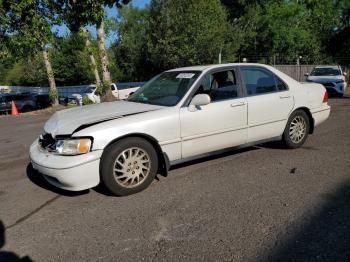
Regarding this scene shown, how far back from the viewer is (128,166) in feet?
15.5

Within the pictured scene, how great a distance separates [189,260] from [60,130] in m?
2.33

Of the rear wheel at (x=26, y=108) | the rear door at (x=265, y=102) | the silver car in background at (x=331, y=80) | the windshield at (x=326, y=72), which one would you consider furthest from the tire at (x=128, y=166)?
the rear wheel at (x=26, y=108)

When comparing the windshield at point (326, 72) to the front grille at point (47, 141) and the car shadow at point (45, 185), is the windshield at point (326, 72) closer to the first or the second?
the car shadow at point (45, 185)

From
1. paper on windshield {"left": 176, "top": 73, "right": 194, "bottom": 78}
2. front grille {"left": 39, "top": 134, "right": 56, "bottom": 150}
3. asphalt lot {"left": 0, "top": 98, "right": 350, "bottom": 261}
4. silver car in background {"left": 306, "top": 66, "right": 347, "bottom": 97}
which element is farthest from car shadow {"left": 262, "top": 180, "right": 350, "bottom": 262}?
silver car in background {"left": 306, "top": 66, "right": 347, "bottom": 97}

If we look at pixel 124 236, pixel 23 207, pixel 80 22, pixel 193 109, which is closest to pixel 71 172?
pixel 23 207

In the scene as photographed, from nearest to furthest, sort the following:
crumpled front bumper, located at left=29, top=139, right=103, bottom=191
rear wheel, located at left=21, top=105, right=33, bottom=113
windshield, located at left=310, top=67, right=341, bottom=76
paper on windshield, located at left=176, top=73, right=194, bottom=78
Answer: crumpled front bumper, located at left=29, top=139, right=103, bottom=191, paper on windshield, located at left=176, top=73, right=194, bottom=78, windshield, located at left=310, top=67, right=341, bottom=76, rear wheel, located at left=21, top=105, right=33, bottom=113

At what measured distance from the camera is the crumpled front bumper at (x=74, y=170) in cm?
440

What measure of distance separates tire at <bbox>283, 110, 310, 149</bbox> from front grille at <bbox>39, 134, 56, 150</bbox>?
11.8 ft

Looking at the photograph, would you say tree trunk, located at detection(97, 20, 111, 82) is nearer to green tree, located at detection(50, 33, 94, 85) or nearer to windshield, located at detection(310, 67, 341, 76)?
windshield, located at detection(310, 67, 341, 76)

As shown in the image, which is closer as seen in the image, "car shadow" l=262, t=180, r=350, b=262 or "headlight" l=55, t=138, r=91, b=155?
"car shadow" l=262, t=180, r=350, b=262

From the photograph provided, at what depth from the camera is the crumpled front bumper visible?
4.40m

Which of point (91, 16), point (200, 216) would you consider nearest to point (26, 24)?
point (91, 16)

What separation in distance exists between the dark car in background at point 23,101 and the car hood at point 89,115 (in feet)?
68.5

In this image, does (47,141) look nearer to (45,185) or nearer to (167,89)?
(45,185)
